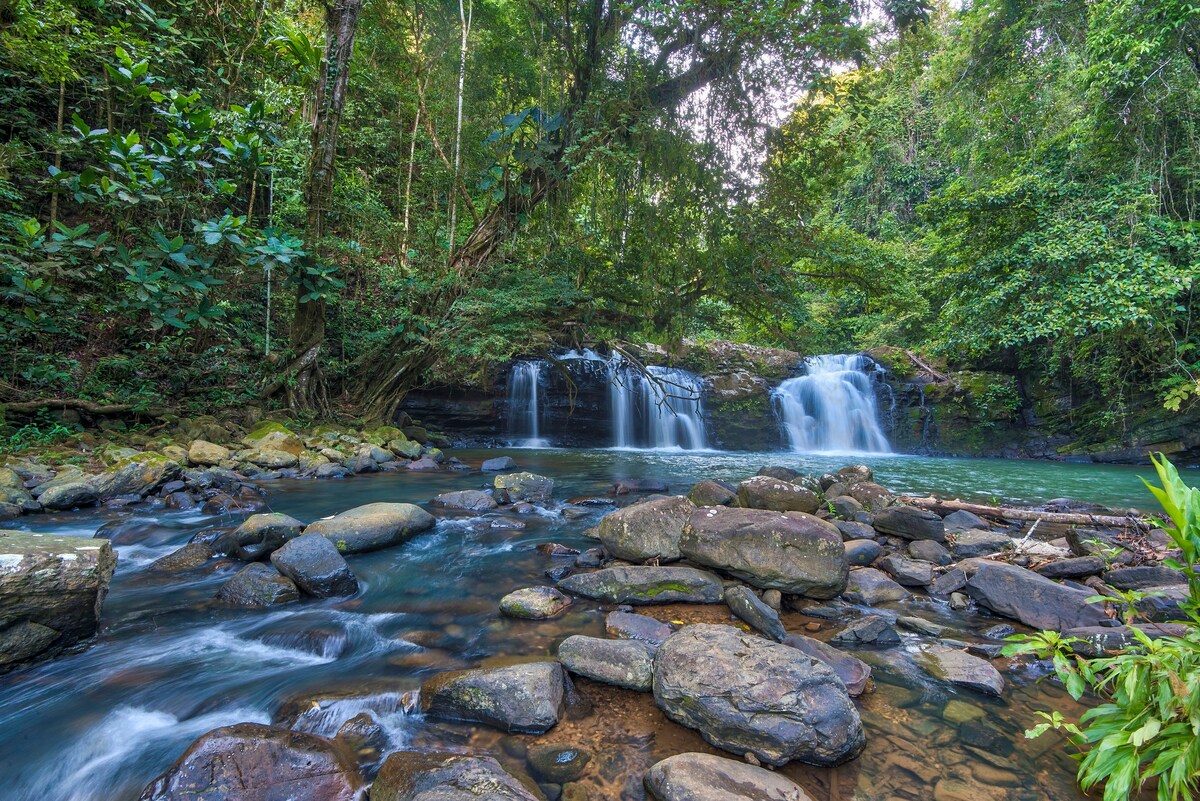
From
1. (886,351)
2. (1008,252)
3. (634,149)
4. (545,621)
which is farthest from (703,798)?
(886,351)

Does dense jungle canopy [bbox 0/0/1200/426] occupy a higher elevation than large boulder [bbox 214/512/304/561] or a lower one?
higher

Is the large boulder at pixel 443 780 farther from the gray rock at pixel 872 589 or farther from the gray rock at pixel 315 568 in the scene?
the gray rock at pixel 872 589

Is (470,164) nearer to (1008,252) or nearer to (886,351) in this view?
(1008,252)

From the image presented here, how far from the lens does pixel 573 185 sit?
9961mm

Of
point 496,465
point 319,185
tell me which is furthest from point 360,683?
point 319,185

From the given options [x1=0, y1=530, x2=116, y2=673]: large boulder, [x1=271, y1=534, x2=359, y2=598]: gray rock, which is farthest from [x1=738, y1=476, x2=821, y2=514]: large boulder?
[x1=0, y1=530, x2=116, y2=673]: large boulder

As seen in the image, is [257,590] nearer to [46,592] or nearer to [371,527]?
[46,592]

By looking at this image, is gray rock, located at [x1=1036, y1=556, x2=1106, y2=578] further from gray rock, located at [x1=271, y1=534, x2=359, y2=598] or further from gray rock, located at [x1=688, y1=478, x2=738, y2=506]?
gray rock, located at [x1=271, y1=534, x2=359, y2=598]

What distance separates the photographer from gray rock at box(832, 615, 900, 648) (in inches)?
124

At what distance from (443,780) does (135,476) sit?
22.3 ft

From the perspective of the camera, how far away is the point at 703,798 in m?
1.81

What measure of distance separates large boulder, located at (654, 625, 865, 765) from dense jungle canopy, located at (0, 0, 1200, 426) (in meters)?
6.66

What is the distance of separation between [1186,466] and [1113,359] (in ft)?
11.4

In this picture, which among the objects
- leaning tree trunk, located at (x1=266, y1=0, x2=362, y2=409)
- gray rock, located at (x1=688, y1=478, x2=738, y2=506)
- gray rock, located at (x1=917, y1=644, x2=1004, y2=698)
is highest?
leaning tree trunk, located at (x1=266, y1=0, x2=362, y2=409)
